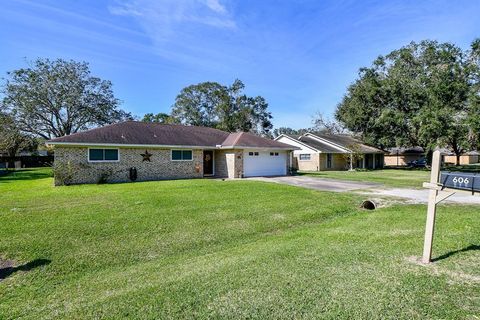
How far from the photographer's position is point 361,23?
1399cm

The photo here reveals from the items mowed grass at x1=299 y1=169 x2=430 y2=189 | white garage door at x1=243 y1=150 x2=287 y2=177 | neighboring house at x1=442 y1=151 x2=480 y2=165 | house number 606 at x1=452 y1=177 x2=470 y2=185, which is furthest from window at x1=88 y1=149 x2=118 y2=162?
neighboring house at x1=442 y1=151 x2=480 y2=165

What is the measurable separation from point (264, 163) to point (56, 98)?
25.1 m

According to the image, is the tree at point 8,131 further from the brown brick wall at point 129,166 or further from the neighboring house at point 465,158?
the neighboring house at point 465,158

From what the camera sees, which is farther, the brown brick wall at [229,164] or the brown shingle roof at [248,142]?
the brown shingle roof at [248,142]

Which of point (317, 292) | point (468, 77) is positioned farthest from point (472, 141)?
point (317, 292)

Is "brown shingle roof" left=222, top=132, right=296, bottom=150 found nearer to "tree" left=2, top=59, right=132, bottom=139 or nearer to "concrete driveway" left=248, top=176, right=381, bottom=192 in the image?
"concrete driveway" left=248, top=176, right=381, bottom=192

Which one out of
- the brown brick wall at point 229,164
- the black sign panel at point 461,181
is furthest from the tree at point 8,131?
the black sign panel at point 461,181

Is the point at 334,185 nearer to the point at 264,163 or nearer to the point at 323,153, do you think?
the point at 264,163

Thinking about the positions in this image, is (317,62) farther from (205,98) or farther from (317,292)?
(205,98)

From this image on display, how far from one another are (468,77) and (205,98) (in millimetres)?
37147

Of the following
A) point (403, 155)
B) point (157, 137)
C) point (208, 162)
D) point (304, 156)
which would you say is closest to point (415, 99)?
point (304, 156)

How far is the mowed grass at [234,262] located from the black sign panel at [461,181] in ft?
4.52

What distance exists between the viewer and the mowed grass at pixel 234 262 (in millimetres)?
3594

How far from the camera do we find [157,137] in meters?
20.8
